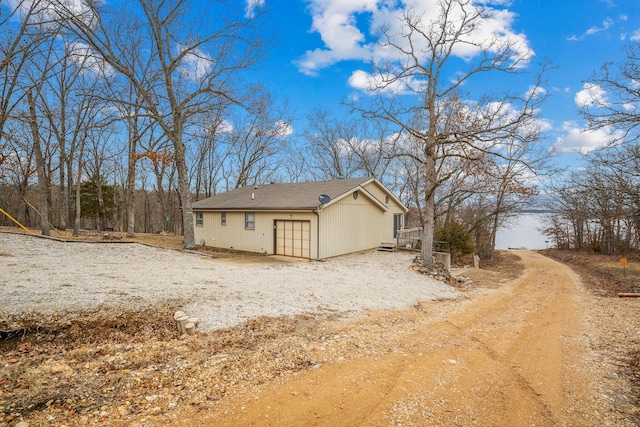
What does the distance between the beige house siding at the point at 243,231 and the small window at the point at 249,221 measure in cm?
15

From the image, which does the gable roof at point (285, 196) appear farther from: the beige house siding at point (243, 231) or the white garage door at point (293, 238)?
the white garage door at point (293, 238)

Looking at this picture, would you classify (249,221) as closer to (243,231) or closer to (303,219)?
(243,231)

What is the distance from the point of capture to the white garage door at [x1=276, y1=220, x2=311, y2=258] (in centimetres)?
1420

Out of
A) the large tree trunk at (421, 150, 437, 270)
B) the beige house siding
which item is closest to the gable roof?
Result: the beige house siding

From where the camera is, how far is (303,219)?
14156 millimetres

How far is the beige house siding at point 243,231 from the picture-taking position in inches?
569

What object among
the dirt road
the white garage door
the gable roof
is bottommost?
the dirt road

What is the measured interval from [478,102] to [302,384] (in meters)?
13.2

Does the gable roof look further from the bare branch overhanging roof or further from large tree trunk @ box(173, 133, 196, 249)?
large tree trunk @ box(173, 133, 196, 249)

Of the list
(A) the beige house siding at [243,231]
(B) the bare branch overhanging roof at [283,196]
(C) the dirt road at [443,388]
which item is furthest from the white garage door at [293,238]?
(C) the dirt road at [443,388]

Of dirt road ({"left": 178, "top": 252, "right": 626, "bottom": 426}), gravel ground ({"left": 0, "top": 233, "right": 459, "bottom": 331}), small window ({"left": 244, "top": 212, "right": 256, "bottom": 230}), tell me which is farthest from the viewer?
small window ({"left": 244, "top": 212, "right": 256, "bottom": 230})

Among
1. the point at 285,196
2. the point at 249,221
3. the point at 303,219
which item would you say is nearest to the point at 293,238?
the point at 303,219

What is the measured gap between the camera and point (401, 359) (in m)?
4.47

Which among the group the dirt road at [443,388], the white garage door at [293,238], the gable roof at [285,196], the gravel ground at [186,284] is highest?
the gable roof at [285,196]
